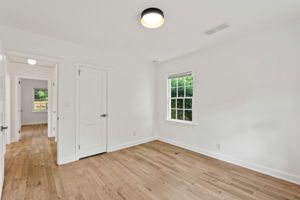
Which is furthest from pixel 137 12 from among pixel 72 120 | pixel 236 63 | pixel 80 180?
pixel 80 180

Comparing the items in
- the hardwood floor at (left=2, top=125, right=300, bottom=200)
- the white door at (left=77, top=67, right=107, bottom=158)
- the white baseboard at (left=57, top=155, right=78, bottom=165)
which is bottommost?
the hardwood floor at (left=2, top=125, right=300, bottom=200)

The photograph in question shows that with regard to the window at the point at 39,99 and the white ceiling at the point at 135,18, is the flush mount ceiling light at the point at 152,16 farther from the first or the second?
the window at the point at 39,99

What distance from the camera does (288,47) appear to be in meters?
2.26

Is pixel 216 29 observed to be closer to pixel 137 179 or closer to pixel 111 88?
pixel 111 88

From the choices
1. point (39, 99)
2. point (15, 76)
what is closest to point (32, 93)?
point (39, 99)

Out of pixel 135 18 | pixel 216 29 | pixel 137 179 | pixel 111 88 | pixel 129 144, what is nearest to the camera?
pixel 135 18

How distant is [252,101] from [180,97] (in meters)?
1.80

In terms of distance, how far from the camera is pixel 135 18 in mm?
2143

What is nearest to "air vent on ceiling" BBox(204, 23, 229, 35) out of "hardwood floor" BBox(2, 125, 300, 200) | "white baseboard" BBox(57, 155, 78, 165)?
"hardwood floor" BBox(2, 125, 300, 200)

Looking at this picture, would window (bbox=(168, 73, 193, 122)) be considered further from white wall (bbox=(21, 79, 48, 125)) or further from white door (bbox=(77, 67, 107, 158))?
white wall (bbox=(21, 79, 48, 125))

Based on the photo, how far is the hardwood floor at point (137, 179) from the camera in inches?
75.7

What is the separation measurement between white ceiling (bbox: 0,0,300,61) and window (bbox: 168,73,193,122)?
3.84 ft

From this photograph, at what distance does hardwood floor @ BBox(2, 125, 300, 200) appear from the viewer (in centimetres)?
192

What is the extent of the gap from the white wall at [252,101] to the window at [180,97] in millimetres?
265
